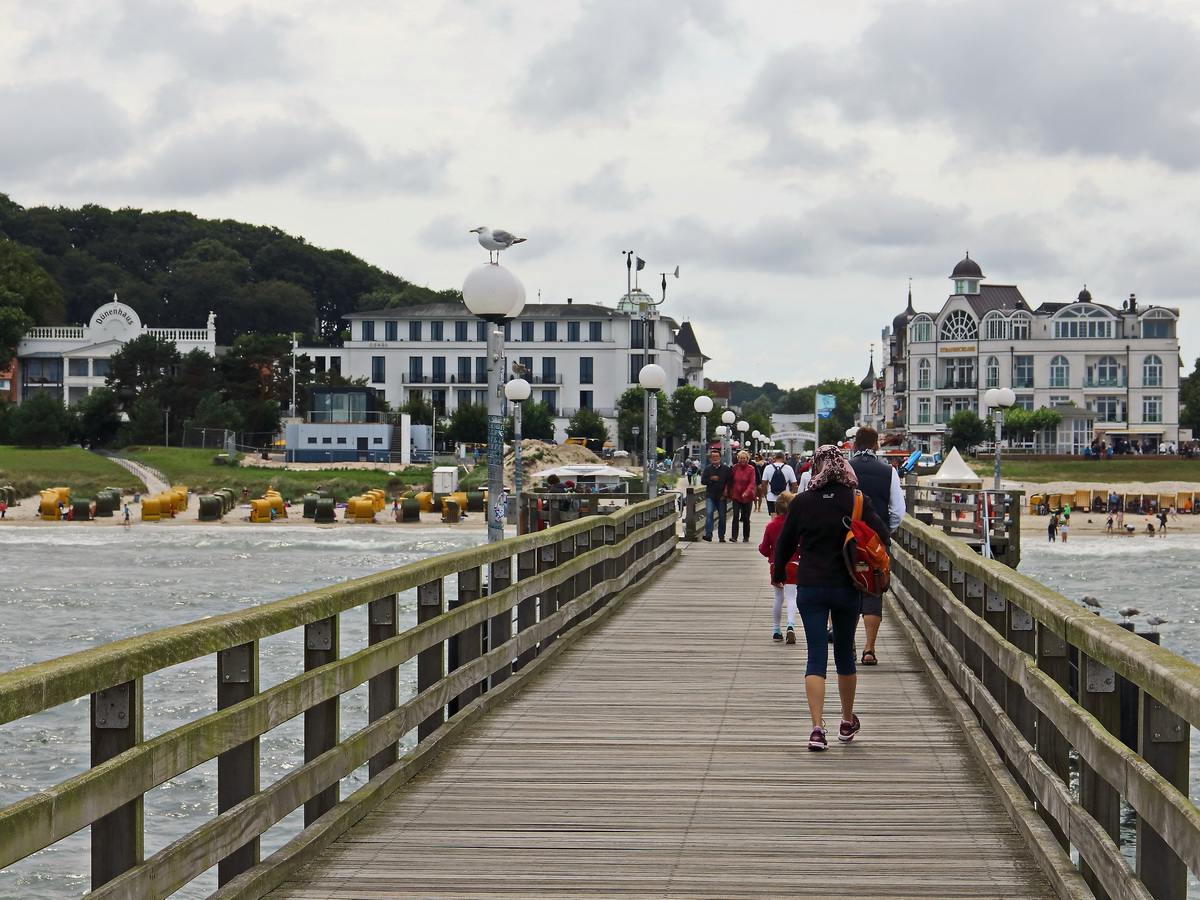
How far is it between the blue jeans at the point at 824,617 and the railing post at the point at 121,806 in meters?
4.50

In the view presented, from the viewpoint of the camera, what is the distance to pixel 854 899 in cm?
544

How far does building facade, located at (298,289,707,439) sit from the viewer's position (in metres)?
119

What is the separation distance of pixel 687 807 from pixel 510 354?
116 metres

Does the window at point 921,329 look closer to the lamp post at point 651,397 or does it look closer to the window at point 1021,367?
the window at point 1021,367

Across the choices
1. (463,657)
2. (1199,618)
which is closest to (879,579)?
(463,657)

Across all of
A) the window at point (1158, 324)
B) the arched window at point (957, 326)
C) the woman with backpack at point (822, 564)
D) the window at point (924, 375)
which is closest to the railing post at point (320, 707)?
the woman with backpack at point (822, 564)

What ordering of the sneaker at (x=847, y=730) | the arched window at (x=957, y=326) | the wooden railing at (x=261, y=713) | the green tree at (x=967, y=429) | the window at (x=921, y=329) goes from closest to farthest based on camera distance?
the wooden railing at (x=261, y=713) → the sneaker at (x=847, y=730) → the green tree at (x=967, y=429) → the arched window at (x=957, y=326) → the window at (x=921, y=329)

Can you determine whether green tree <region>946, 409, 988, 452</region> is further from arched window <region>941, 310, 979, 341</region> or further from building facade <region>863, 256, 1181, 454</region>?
arched window <region>941, 310, 979, 341</region>

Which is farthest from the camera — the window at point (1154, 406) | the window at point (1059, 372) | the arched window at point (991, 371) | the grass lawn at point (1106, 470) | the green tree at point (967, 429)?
the arched window at point (991, 371)

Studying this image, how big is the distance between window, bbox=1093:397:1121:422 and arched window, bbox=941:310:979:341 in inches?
426

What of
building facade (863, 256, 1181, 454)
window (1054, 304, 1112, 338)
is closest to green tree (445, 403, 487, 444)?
building facade (863, 256, 1181, 454)

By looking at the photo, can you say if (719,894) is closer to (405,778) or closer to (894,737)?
(405,778)

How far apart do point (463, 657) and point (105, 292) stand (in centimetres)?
15541

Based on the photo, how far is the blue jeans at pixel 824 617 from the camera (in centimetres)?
815
